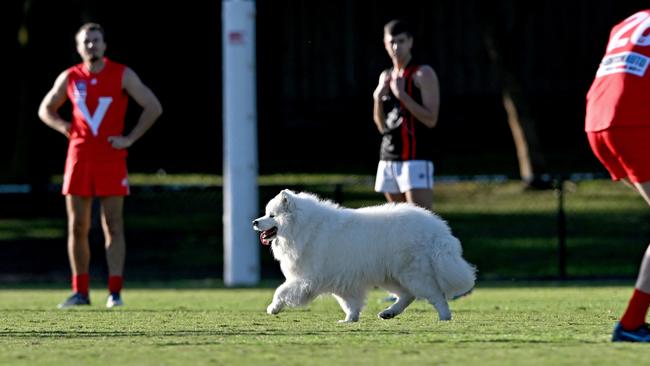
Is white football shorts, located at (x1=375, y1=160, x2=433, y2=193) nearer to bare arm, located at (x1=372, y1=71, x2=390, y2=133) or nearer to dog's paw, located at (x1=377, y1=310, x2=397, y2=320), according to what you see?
bare arm, located at (x1=372, y1=71, x2=390, y2=133)

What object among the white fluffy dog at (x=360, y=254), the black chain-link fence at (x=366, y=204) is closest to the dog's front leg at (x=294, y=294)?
the white fluffy dog at (x=360, y=254)

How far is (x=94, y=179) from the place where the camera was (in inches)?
541

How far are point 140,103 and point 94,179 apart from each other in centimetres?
84

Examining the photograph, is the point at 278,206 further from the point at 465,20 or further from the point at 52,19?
→ the point at 465,20

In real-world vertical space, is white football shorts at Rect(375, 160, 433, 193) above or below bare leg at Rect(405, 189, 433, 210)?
above

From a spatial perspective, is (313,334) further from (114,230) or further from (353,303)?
(114,230)

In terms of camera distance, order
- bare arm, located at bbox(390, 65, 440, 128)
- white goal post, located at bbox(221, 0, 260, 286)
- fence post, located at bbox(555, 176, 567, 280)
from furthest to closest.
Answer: fence post, located at bbox(555, 176, 567, 280)
white goal post, located at bbox(221, 0, 260, 286)
bare arm, located at bbox(390, 65, 440, 128)

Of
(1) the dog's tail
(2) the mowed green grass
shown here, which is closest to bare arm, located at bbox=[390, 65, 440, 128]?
(2) the mowed green grass

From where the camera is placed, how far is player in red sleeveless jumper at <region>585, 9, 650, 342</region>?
9.14m

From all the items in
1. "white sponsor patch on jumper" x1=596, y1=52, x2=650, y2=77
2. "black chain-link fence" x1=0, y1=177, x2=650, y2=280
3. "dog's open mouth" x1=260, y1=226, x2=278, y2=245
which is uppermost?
"white sponsor patch on jumper" x1=596, y1=52, x2=650, y2=77

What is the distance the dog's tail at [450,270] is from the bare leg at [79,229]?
4056mm

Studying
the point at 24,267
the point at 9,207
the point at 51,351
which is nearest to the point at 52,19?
the point at 9,207

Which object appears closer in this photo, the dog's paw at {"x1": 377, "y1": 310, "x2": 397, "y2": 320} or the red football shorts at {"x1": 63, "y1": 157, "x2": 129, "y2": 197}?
the dog's paw at {"x1": 377, "y1": 310, "x2": 397, "y2": 320}

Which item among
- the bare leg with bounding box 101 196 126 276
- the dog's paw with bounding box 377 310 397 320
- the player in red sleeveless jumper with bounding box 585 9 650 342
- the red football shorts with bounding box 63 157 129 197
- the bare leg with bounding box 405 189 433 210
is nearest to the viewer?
the player in red sleeveless jumper with bounding box 585 9 650 342
